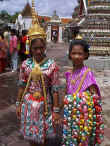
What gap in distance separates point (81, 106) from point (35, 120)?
0.56 metres

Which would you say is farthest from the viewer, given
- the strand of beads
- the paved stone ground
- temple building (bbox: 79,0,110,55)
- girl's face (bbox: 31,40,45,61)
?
temple building (bbox: 79,0,110,55)

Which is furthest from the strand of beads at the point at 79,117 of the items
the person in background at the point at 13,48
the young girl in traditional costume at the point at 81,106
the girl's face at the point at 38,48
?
the person in background at the point at 13,48

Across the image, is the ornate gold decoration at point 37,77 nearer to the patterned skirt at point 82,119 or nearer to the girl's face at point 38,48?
the girl's face at point 38,48

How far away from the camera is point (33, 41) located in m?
2.11

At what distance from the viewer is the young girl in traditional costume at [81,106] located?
1.95m

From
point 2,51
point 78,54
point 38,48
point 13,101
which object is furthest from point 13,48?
point 78,54

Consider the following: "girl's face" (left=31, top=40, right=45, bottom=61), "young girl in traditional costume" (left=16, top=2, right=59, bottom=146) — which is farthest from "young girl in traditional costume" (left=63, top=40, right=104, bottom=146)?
"girl's face" (left=31, top=40, right=45, bottom=61)

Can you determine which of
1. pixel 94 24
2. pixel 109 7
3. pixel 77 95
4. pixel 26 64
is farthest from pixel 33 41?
pixel 109 7

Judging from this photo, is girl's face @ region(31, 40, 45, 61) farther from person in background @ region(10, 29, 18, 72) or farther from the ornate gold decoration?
person in background @ region(10, 29, 18, 72)

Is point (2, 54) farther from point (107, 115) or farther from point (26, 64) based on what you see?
point (26, 64)

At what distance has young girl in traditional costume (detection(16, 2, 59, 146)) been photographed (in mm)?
2125

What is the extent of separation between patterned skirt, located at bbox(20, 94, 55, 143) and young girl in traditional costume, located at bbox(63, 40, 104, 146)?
0.79 ft

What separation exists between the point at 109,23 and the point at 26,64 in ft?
21.1

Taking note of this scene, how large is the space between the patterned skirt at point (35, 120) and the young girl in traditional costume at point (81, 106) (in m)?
0.24
